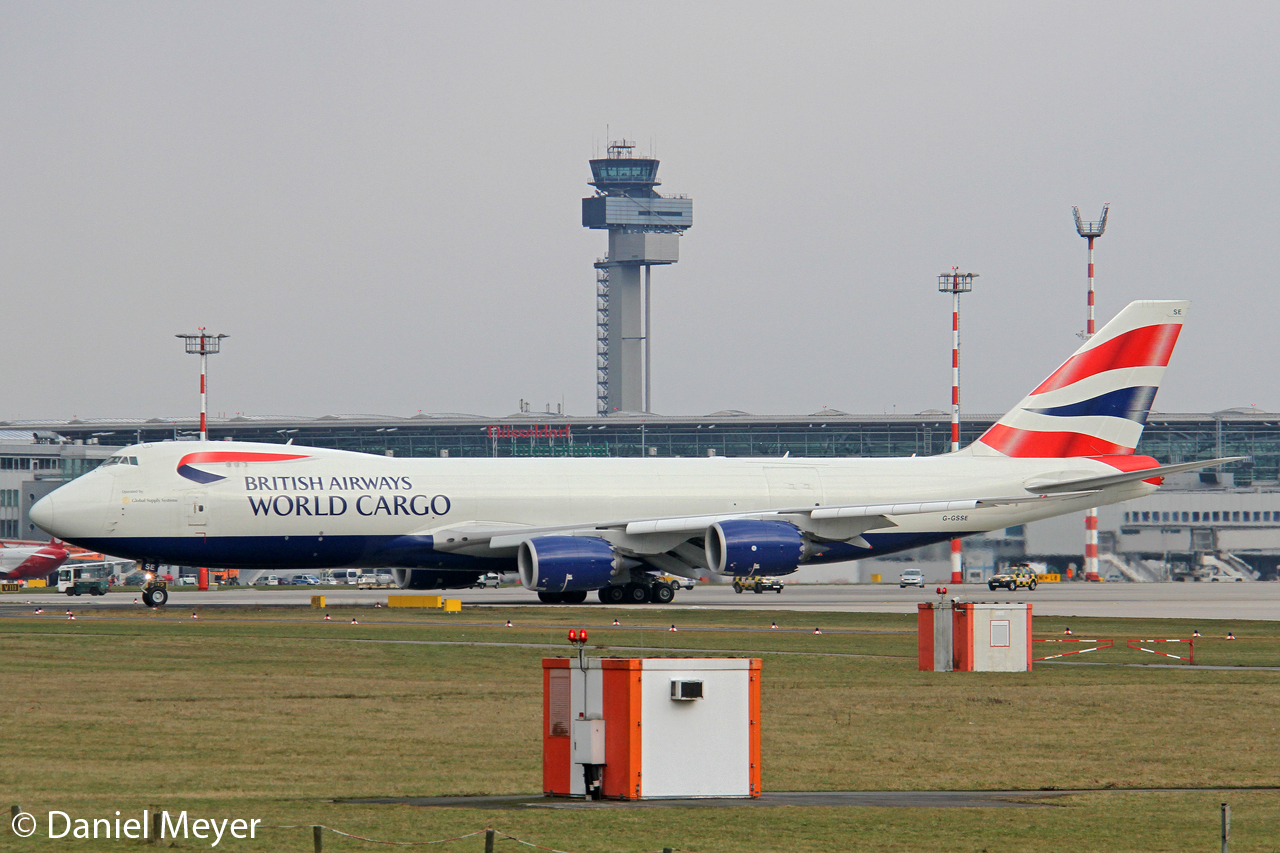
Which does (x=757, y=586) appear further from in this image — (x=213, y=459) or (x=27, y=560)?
(x=27, y=560)

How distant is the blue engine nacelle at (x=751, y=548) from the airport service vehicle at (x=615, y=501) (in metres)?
0.07

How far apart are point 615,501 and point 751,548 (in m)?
6.42

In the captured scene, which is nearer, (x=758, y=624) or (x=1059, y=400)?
(x=758, y=624)

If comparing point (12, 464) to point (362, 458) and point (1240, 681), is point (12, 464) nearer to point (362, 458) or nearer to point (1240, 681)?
point (362, 458)

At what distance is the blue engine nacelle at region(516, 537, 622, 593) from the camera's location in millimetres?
51812

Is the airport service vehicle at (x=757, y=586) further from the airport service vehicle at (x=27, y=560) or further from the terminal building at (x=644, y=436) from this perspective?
A: the terminal building at (x=644, y=436)

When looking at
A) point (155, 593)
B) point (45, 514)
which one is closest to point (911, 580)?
point (155, 593)

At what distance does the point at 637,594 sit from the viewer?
188 feet

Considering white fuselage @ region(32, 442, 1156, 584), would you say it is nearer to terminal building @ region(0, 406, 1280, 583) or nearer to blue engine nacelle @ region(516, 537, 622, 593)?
blue engine nacelle @ region(516, 537, 622, 593)

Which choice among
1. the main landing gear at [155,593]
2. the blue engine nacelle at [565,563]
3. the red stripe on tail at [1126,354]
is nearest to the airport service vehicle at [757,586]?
the red stripe on tail at [1126,354]

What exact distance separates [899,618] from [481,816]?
117ft

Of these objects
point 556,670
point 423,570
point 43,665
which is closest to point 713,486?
point 423,570

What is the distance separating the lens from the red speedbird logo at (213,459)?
52688mm

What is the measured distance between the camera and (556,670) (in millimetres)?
15883
